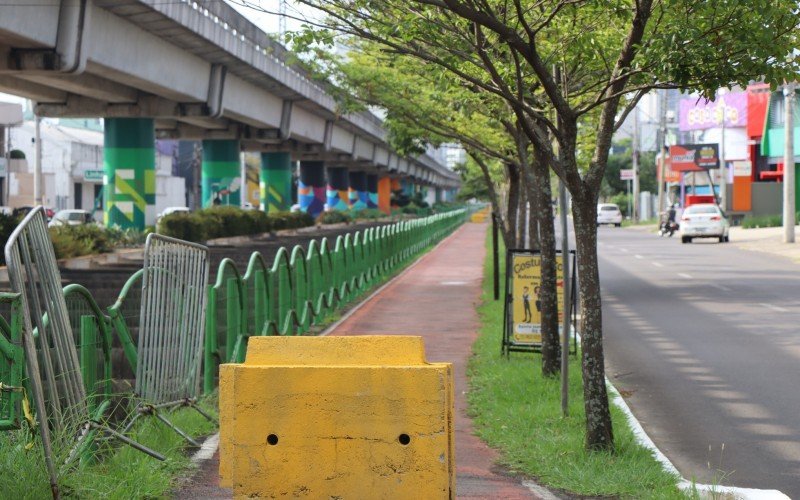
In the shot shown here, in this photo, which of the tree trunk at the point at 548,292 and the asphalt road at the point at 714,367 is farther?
the tree trunk at the point at 548,292

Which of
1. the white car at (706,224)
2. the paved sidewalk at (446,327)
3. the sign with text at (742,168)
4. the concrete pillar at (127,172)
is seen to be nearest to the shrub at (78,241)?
the paved sidewalk at (446,327)

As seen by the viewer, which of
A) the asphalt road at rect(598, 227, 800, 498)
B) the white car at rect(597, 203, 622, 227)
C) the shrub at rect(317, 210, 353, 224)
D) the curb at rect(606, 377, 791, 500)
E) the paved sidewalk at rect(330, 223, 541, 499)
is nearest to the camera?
the curb at rect(606, 377, 791, 500)

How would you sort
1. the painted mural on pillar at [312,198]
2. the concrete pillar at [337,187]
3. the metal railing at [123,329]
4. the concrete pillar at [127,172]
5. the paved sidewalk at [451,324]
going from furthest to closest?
the concrete pillar at [337,187]
the painted mural on pillar at [312,198]
the concrete pillar at [127,172]
the paved sidewalk at [451,324]
the metal railing at [123,329]

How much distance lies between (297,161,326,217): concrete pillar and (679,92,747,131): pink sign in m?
23.3

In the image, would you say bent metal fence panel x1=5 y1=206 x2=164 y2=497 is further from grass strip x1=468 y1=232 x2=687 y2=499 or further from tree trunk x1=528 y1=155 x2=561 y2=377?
tree trunk x1=528 y1=155 x2=561 y2=377

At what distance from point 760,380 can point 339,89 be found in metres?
11.0

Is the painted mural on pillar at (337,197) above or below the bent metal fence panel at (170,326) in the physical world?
above

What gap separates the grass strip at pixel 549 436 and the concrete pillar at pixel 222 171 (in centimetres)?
3601

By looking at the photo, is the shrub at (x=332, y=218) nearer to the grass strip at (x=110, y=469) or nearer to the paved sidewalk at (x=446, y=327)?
the paved sidewalk at (x=446, y=327)

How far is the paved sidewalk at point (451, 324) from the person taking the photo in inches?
345

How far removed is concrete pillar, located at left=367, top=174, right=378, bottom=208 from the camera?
10588 cm

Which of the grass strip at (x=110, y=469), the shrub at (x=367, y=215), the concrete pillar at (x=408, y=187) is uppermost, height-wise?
the concrete pillar at (x=408, y=187)

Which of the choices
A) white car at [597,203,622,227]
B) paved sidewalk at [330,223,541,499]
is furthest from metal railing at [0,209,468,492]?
white car at [597,203,622,227]

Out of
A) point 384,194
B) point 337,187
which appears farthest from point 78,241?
point 384,194
